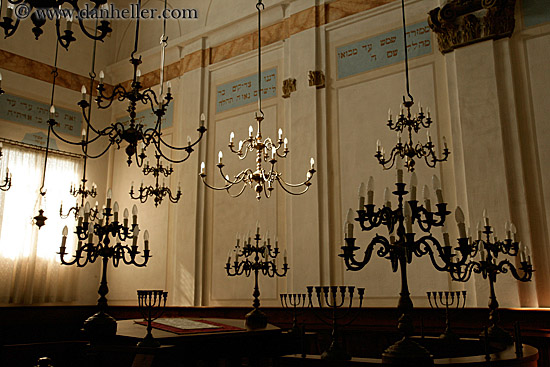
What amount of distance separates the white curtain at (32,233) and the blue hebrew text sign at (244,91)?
11.6 feet

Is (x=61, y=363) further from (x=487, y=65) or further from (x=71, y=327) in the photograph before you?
(x=487, y=65)

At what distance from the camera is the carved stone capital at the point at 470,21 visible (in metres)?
6.61

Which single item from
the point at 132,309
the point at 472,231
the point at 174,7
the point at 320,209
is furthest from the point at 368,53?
the point at 132,309

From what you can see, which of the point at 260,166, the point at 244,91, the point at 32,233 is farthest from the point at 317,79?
the point at 32,233

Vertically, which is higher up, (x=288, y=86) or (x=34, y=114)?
(x=34, y=114)

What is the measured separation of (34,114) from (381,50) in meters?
6.75

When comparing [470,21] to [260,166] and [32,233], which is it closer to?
[260,166]

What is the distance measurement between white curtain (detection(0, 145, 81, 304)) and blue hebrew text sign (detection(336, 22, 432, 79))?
5.84m

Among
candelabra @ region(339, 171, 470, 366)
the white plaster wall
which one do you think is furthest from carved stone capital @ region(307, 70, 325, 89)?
candelabra @ region(339, 171, 470, 366)

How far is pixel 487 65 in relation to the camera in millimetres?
6645

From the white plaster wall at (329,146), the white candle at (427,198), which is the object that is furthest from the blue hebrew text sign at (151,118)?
the white candle at (427,198)

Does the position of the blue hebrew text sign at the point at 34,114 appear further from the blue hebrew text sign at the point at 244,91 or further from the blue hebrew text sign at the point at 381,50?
the blue hebrew text sign at the point at 381,50

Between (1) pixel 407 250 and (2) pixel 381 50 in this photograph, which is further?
(2) pixel 381 50

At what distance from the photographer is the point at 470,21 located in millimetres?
6793
